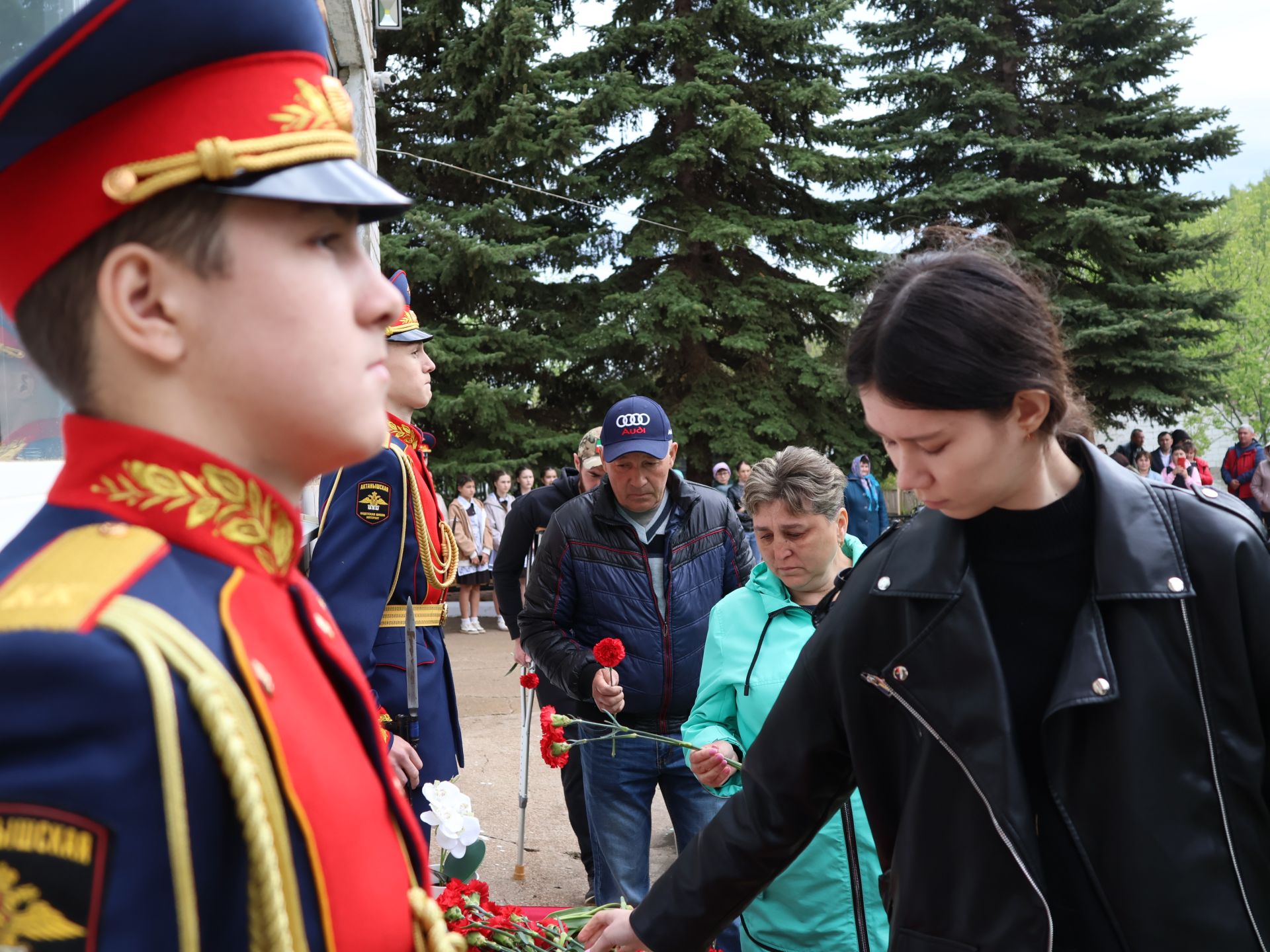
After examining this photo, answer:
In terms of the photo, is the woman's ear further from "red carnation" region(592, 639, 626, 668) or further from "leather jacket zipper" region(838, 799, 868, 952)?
"red carnation" region(592, 639, 626, 668)

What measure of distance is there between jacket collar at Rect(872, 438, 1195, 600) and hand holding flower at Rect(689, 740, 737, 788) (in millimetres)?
1076

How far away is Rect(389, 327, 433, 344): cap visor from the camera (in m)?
3.93

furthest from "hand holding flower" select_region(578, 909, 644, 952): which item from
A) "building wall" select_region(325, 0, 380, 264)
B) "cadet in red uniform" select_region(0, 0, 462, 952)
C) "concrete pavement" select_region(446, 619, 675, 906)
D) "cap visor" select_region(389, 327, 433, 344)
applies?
"building wall" select_region(325, 0, 380, 264)

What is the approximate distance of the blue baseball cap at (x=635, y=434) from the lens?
456 cm

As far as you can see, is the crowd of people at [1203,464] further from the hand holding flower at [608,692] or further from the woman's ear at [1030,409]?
the woman's ear at [1030,409]

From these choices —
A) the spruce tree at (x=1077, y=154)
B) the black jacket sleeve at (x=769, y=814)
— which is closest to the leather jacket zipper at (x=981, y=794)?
the black jacket sleeve at (x=769, y=814)

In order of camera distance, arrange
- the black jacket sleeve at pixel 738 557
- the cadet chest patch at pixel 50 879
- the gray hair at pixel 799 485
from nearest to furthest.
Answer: the cadet chest patch at pixel 50 879
the gray hair at pixel 799 485
the black jacket sleeve at pixel 738 557

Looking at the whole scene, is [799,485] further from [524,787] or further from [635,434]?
[524,787]

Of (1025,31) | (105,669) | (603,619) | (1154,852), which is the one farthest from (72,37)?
(1025,31)

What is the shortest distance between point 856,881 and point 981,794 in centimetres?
114

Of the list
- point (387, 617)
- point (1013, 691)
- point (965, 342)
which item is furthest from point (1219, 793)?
point (387, 617)

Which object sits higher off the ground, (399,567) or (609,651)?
(399,567)

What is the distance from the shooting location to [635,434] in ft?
15.1

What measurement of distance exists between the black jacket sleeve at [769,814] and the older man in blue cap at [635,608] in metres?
2.05
